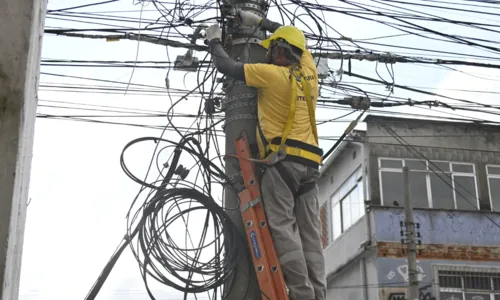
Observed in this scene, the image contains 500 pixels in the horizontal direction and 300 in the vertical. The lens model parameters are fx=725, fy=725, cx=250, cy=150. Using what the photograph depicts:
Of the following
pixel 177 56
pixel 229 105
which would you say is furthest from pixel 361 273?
pixel 229 105

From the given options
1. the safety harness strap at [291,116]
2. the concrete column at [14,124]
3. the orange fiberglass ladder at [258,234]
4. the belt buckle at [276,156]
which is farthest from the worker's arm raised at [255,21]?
the concrete column at [14,124]

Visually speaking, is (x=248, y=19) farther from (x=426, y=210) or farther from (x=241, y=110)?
(x=426, y=210)

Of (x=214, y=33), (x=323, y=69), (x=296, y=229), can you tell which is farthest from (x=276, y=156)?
(x=323, y=69)

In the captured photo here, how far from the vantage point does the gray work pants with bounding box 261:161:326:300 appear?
446 centimetres

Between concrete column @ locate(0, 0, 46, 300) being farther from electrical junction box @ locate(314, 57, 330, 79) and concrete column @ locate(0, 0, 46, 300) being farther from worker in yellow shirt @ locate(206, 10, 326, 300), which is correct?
electrical junction box @ locate(314, 57, 330, 79)

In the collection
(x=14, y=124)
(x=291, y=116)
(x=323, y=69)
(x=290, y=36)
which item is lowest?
(x=14, y=124)

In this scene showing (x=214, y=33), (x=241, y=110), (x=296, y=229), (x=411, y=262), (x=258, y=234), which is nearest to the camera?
(x=258, y=234)

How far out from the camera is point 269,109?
16.2ft

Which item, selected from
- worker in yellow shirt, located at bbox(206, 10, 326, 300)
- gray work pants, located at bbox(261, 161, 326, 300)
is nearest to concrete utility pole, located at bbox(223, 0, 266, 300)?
worker in yellow shirt, located at bbox(206, 10, 326, 300)

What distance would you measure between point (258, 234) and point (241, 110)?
0.98 m

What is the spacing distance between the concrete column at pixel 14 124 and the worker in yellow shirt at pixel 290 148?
2.36 m

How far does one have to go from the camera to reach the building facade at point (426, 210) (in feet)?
65.3

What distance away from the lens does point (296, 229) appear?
4.69m

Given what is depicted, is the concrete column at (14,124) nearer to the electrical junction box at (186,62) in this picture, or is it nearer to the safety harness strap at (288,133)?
the safety harness strap at (288,133)
